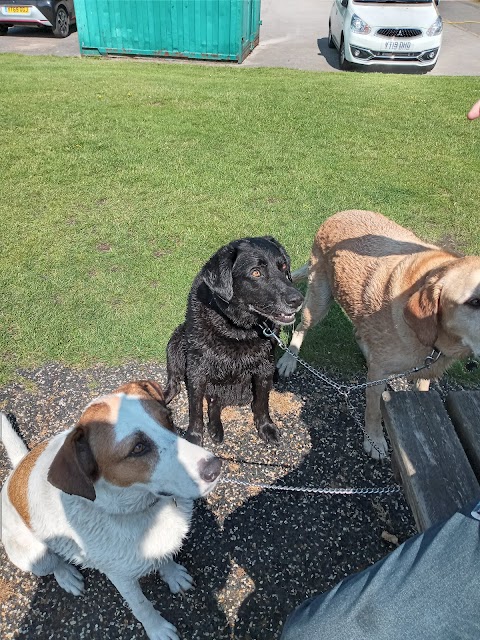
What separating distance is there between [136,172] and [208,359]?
15.8 ft

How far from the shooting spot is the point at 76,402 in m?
3.59

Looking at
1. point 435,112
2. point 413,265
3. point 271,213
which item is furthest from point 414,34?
point 413,265

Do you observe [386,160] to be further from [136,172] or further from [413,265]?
[413,265]

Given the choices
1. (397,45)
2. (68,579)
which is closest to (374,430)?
(68,579)

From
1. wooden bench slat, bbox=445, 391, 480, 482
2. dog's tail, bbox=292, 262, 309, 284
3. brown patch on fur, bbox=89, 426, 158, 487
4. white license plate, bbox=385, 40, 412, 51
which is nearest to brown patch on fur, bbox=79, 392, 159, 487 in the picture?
brown patch on fur, bbox=89, 426, 158, 487

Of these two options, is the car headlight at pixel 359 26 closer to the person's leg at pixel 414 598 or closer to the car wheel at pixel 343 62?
the car wheel at pixel 343 62

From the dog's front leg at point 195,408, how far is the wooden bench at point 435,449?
1323 millimetres

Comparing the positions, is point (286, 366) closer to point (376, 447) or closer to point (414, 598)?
point (376, 447)

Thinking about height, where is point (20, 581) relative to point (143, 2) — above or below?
below

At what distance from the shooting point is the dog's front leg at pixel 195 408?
324cm

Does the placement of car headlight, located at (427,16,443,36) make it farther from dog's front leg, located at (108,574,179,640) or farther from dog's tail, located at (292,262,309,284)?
dog's front leg, located at (108,574,179,640)

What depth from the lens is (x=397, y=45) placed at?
38.2 feet

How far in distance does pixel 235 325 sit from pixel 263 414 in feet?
2.43

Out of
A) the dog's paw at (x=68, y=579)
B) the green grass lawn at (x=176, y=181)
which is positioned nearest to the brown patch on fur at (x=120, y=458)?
the dog's paw at (x=68, y=579)
